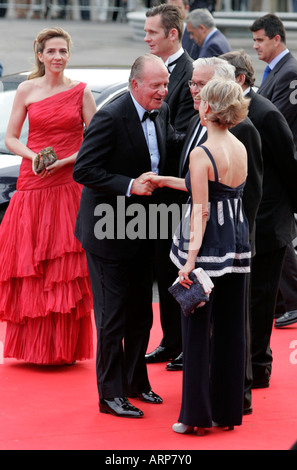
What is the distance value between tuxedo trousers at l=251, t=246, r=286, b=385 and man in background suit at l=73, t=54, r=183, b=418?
763 millimetres

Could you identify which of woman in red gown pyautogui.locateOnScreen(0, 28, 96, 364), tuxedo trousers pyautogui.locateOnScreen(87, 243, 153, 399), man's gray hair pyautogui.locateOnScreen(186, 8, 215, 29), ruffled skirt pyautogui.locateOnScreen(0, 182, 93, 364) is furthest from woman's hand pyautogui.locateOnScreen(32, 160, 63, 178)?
man's gray hair pyautogui.locateOnScreen(186, 8, 215, 29)

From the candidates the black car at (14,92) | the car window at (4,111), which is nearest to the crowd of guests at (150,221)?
the black car at (14,92)

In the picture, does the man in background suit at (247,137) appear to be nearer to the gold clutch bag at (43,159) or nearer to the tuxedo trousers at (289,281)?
the gold clutch bag at (43,159)

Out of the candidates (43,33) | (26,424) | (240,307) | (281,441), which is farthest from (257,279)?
(43,33)

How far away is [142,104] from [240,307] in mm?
1187

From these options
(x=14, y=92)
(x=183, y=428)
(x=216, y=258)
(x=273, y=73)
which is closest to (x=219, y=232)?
(x=216, y=258)

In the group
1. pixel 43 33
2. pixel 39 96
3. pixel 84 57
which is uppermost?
pixel 43 33

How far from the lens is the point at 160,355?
570cm

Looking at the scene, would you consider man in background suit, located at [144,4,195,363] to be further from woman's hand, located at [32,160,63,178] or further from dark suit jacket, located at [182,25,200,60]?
dark suit jacket, located at [182,25,200,60]

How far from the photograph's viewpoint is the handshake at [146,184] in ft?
14.7

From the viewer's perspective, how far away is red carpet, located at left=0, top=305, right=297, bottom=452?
4.32m

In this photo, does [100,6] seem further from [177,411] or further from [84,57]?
[177,411]
